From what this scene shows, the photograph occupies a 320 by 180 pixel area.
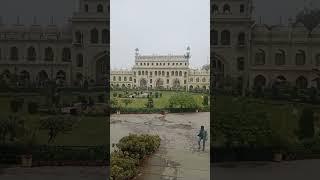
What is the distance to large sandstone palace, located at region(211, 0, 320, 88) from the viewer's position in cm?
650

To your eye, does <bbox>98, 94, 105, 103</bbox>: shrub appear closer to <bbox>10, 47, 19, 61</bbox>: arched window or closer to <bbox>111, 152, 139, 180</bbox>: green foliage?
<bbox>111, 152, 139, 180</bbox>: green foliage

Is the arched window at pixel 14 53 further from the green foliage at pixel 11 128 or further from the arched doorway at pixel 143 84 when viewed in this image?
the arched doorway at pixel 143 84

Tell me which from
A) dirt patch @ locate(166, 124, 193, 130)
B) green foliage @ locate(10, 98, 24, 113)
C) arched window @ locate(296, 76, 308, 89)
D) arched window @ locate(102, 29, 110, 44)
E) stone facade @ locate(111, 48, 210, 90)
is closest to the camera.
Result: green foliage @ locate(10, 98, 24, 113)

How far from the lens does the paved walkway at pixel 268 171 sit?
6215mm

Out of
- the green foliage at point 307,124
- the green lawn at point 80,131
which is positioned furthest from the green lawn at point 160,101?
the green foliage at point 307,124

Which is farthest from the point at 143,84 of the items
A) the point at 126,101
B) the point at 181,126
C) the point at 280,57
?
the point at 280,57

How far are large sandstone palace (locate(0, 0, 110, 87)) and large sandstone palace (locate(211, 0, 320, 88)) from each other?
178 cm

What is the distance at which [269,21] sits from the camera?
648 cm

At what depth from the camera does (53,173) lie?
20.3ft

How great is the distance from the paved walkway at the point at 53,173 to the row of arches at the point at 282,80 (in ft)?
8.91

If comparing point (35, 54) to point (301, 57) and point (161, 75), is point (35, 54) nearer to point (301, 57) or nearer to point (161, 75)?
point (301, 57)

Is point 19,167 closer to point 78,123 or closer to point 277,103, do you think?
point 78,123

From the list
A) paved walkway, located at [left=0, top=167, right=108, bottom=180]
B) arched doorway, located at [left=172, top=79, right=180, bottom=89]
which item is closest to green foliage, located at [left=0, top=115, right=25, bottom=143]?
paved walkway, located at [left=0, top=167, right=108, bottom=180]

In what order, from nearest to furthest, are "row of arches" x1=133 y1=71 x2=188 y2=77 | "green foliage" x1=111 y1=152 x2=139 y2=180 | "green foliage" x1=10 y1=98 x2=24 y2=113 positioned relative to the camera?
1. "green foliage" x1=10 y1=98 x2=24 y2=113
2. "green foliage" x1=111 y1=152 x2=139 y2=180
3. "row of arches" x1=133 y1=71 x2=188 y2=77
